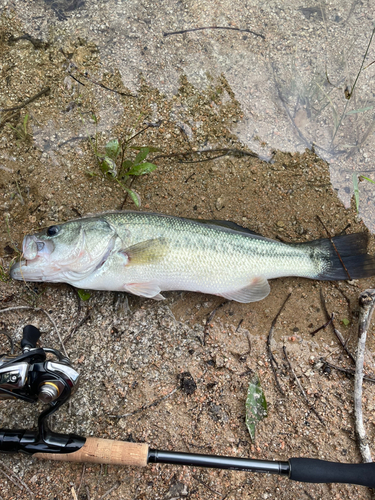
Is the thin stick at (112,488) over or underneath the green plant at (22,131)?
underneath

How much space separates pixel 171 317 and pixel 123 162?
1.54 metres

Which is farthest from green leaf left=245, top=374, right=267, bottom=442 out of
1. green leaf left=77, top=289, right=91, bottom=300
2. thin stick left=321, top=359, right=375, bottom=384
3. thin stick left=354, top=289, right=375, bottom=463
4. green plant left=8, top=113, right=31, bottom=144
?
green plant left=8, top=113, right=31, bottom=144

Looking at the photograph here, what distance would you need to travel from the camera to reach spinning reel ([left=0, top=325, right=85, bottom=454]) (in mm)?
2305

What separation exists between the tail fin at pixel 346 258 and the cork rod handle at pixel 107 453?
2.11m

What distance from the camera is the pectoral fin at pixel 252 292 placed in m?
3.12

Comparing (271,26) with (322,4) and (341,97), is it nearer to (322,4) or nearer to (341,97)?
(322,4)

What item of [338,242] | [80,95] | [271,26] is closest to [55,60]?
[80,95]

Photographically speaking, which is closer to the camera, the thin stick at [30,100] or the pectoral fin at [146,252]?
the pectoral fin at [146,252]

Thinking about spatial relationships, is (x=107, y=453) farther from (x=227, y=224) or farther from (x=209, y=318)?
(x=227, y=224)

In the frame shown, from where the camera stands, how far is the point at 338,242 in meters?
3.29

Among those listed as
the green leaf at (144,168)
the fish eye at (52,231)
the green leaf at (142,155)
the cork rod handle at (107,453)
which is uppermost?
the green leaf at (142,155)

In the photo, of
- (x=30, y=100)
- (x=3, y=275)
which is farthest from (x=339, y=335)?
(x=30, y=100)

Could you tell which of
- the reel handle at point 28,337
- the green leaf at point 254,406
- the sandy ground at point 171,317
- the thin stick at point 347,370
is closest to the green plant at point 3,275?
the sandy ground at point 171,317

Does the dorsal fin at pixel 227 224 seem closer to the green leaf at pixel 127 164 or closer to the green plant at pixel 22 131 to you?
the green leaf at pixel 127 164
